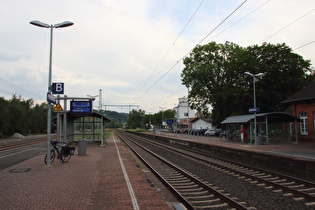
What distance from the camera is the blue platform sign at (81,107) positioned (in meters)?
19.7

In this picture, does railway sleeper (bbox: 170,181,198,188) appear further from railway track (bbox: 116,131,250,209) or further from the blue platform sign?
the blue platform sign

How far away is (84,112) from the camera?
19.8 metres

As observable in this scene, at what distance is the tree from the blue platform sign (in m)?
21.0

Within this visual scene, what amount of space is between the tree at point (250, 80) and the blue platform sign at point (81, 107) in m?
21.0

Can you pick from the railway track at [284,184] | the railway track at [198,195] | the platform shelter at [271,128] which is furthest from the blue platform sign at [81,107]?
the platform shelter at [271,128]

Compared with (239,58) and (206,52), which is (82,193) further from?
(206,52)

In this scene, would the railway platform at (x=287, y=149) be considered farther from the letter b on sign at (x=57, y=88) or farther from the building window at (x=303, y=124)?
the letter b on sign at (x=57, y=88)

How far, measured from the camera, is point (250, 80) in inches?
1316

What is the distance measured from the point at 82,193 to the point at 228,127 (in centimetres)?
2619

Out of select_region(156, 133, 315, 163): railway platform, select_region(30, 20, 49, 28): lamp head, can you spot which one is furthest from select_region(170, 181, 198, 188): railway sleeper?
select_region(30, 20, 49, 28): lamp head

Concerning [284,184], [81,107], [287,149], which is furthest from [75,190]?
[287,149]

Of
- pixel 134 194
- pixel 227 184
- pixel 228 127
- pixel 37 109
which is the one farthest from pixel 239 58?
pixel 37 109

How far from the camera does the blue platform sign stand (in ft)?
64.6

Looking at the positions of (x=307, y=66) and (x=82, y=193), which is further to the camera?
(x=307, y=66)
